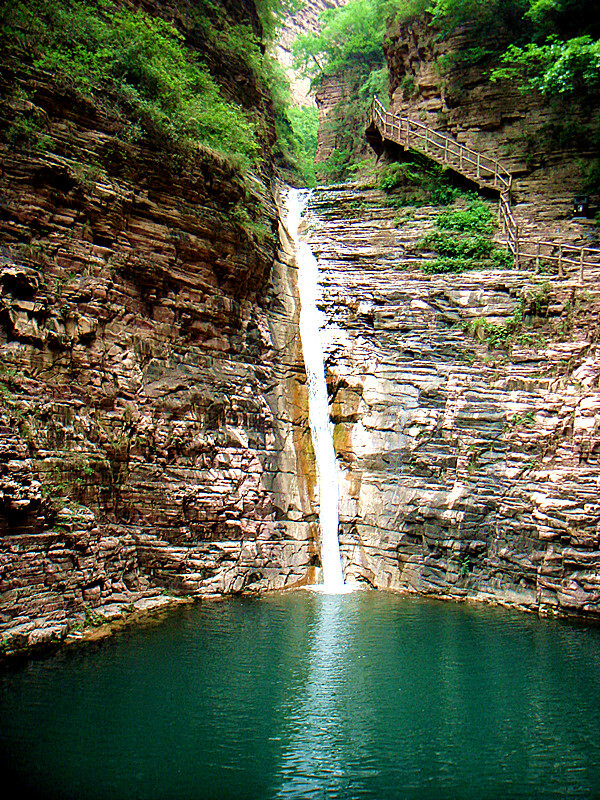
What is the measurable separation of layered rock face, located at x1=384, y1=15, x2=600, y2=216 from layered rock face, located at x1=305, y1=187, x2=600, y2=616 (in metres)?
6.88

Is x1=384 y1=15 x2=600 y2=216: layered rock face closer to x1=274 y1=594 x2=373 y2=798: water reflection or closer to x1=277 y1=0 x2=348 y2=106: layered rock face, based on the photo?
x1=274 y1=594 x2=373 y2=798: water reflection

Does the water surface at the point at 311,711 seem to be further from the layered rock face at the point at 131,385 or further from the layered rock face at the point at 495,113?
the layered rock face at the point at 495,113

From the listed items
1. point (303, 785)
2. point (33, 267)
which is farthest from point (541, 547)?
point (33, 267)

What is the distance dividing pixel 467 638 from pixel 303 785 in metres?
6.23

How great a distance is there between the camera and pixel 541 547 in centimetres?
1423

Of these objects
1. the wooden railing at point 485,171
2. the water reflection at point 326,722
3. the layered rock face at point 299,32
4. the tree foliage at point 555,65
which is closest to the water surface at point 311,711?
the water reflection at point 326,722

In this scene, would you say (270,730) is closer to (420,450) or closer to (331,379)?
(420,450)

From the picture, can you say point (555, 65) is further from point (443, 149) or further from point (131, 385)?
point (131, 385)

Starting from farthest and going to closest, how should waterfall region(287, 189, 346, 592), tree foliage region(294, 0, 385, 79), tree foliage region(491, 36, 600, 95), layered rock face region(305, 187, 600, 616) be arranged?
tree foliage region(294, 0, 385, 79), tree foliage region(491, 36, 600, 95), waterfall region(287, 189, 346, 592), layered rock face region(305, 187, 600, 616)

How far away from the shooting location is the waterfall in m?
16.4

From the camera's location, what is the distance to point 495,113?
977 inches

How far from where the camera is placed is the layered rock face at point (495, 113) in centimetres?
2288

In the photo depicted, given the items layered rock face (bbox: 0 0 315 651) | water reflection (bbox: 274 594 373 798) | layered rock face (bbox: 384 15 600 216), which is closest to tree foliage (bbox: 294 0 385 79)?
layered rock face (bbox: 384 15 600 216)

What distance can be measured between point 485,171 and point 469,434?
1323 cm
